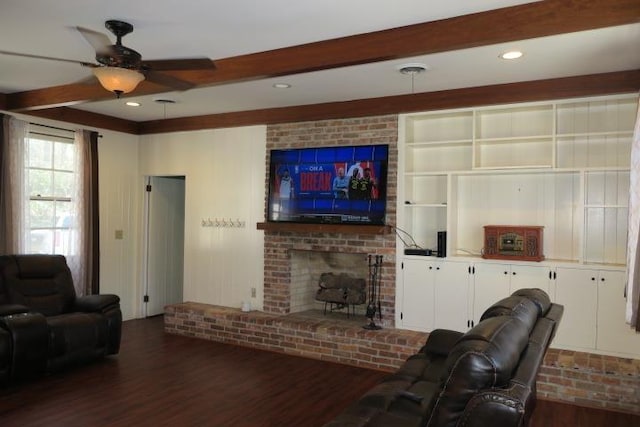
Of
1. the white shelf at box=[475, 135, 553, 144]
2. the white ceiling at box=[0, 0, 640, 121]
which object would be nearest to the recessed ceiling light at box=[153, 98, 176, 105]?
the white ceiling at box=[0, 0, 640, 121]

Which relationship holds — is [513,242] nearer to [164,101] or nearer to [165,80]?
[165,80]

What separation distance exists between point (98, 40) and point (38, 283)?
10.2 ft

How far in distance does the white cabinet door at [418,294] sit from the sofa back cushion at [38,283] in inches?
134

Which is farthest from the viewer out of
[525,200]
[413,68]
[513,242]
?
[525,200]

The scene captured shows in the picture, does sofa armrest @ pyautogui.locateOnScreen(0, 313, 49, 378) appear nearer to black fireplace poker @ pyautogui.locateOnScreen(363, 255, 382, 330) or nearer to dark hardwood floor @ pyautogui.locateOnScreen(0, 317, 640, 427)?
dark hardwood floor @ pyautogui.locateOnScreen(0, 317, 640, 427)

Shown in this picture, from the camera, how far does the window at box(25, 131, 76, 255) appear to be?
17.8 feet

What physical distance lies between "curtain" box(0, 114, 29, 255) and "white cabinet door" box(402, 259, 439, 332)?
161 inches

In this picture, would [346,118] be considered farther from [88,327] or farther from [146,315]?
[146,315]

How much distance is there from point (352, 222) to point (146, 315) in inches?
138

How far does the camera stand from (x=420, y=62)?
3809mm

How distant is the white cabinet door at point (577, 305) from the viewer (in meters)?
4.14

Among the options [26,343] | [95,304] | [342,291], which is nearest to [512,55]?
[342,291]

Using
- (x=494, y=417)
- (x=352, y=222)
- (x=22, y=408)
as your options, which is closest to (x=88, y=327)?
(x=22, y=408)

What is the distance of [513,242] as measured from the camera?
4.50m
